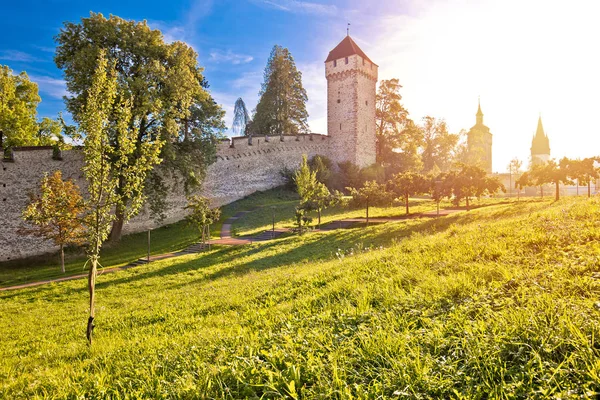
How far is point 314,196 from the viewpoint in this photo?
21.0m

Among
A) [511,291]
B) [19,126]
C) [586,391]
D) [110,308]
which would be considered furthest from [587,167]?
[19,126]

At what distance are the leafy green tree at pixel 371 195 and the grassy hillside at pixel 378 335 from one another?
15.4 m

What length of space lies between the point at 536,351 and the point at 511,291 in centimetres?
119

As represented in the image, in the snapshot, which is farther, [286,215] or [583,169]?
[286,215]

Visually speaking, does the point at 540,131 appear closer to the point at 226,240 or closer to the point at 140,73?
the point at 226,240

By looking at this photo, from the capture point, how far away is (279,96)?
38.1 m

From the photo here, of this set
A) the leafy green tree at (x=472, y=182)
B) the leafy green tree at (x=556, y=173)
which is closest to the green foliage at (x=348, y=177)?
the leafy green tree at (x=472, y=182)

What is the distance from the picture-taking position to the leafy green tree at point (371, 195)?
22672mm

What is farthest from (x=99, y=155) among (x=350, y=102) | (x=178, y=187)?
(x=350, y=102)

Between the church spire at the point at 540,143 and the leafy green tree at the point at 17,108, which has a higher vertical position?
the church spire at the point at 540,143

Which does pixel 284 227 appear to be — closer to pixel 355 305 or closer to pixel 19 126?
pixel 355 305

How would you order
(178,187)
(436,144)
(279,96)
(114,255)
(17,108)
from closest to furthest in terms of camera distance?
(114,255) → (17,108) → (178,187) → (279,96) → (436,144)

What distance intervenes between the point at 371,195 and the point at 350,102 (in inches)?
621

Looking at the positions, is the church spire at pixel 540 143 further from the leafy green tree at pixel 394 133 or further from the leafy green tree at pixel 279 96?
the leafy green tree at pixel 279 96
